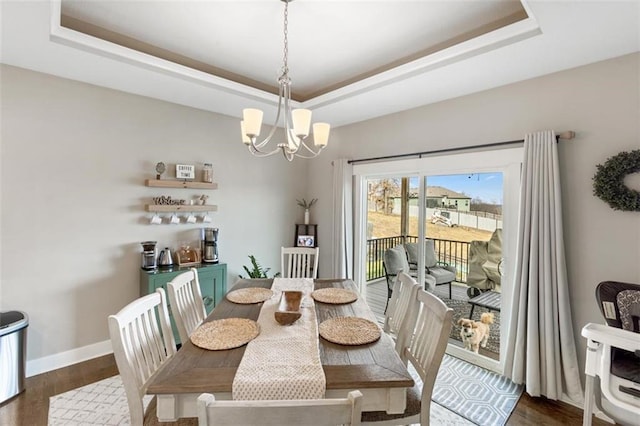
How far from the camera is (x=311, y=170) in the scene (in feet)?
15.3

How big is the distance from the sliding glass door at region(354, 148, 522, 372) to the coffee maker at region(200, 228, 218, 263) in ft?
5.72

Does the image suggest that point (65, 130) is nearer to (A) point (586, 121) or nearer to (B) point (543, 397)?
(A) point (586, 121)

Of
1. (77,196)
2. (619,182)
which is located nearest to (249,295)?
(77,196)

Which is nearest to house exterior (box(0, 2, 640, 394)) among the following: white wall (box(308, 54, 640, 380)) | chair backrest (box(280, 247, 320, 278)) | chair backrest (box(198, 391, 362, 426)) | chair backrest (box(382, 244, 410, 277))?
white wall (box(308, 54, 640, 380))

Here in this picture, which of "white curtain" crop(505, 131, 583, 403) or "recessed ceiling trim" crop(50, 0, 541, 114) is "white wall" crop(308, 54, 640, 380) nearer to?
"white curtain" crop(505, 131, 583, 403)

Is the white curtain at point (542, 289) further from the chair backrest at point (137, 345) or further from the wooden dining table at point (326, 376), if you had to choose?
the chair backrest at point (137, 345)

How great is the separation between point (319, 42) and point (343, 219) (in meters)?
2.12

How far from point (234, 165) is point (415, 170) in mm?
2164

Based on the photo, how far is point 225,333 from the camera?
159 centimetres

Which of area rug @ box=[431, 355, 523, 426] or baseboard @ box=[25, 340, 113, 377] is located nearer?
area rug @ box=[431, 355, 523, 426]

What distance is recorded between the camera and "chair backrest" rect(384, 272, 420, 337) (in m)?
1.95

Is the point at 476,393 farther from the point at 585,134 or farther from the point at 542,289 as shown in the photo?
the point at 585,134

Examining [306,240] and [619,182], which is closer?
[619,182]

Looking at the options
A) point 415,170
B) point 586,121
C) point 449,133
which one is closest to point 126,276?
point 415,170
